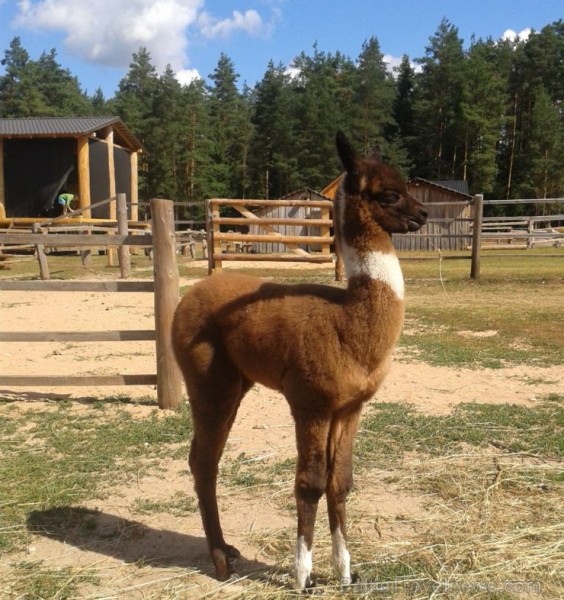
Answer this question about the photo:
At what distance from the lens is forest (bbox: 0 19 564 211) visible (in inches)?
2117

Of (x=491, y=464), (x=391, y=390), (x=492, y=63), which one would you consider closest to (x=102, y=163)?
(x=391, y=390)

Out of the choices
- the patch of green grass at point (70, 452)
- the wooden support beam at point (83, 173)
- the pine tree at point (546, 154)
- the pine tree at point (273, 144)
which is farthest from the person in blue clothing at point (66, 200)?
the pine tree at point (546, 154)

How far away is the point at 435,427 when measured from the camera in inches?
221

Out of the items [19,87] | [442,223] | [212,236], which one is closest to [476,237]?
[212,236]

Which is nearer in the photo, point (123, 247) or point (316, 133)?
point (123, 247)

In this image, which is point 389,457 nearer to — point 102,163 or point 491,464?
point 491,464

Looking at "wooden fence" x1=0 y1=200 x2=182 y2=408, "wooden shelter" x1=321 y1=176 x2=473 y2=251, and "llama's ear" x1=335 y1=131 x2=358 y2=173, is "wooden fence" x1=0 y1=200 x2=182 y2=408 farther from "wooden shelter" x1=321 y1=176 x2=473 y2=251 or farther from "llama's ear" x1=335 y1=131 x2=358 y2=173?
"wooden shelter" x1=321 y1=176 x2=473 y2=251

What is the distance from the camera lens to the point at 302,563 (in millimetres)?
3238

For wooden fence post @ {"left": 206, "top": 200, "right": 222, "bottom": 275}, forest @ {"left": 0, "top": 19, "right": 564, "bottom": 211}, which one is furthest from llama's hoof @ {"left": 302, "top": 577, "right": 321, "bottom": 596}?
forest @ {"left": 0, "top": 19, "right": 564, "bottom": 211}

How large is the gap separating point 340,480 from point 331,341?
2.58 ft

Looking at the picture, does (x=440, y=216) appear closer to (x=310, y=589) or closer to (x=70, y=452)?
(x=70, y=452)

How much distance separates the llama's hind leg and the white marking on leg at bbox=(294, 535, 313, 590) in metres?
0.46

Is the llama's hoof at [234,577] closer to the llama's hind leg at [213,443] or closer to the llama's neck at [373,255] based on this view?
the llama's hind leg at [213,443]

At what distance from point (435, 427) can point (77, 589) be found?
11.1ft
